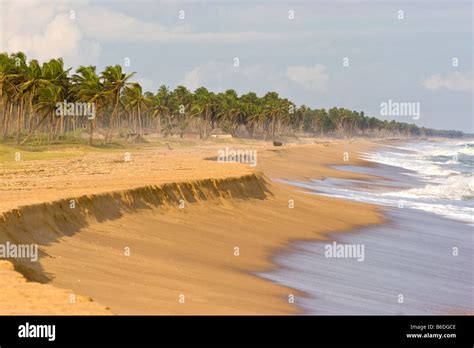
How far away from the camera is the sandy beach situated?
1341cm

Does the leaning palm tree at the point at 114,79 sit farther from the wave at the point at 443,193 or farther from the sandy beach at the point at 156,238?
the sandy beach at the point at 156,238

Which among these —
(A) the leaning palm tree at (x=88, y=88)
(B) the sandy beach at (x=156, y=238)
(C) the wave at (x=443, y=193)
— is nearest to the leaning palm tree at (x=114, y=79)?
(A) the leaning palm tree at (x=88, y=88)

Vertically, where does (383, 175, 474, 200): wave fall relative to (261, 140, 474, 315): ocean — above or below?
below

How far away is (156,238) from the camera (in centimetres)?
2122

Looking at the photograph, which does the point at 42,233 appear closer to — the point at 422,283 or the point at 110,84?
the point at 422,283

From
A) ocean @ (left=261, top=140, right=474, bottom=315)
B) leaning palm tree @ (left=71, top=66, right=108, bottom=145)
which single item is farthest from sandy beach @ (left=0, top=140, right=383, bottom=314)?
leaning palm tree @ (left=71, top=66, right=108, bottom=145)

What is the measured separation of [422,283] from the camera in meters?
19.2

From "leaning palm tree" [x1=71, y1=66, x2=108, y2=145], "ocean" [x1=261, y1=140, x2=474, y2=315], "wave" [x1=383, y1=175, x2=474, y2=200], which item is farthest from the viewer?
"leaning palm tree" [x1=71, y1=66, x2=108, y2=145]

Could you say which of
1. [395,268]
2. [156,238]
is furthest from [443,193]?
[156,238]

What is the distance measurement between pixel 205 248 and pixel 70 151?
170 feet

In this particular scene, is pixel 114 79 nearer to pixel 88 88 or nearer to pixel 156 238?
pixel 88 88

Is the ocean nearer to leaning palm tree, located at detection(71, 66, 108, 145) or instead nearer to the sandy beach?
the sandy beach

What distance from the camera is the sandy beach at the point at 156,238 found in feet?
44.0
